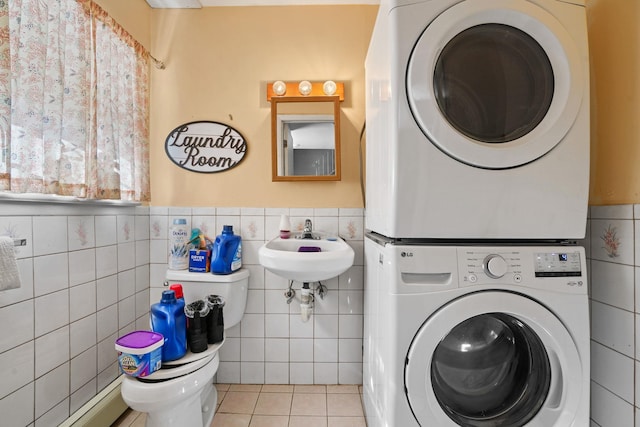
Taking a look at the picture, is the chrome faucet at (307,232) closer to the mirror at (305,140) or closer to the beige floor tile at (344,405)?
the mirror at (305,140)

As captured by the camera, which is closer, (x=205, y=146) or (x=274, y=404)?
(x=274, y=404)

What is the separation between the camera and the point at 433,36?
0.86m

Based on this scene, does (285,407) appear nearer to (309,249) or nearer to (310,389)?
(310,389)

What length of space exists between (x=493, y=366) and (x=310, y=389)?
1.03 meters

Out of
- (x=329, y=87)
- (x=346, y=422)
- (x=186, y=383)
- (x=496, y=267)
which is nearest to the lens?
(x=496, y=267)

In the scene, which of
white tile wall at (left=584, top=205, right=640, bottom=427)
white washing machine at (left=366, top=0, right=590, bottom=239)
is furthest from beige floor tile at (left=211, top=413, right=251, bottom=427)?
white tile wall at (left=584, top=205, right=640, bottom=427)

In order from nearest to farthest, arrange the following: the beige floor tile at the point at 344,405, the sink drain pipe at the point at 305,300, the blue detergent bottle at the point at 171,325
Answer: the blue detergent bottle at the point at 171,325 → the beige floor tile at the point at 344,405 → the sink drain pipe at the point at 305,300

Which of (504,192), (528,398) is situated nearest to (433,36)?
(504,192)

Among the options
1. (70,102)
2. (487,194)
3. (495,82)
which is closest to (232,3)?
(70,102)

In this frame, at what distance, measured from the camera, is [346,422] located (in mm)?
1383

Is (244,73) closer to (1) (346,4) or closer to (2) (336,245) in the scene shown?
(1) (346,4)

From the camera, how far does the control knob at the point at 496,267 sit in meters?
0.87

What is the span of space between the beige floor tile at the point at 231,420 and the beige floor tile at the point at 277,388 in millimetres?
211

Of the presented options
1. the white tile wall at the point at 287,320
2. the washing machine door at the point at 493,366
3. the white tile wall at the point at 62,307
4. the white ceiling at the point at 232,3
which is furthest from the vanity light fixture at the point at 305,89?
the washing machine door at the point at 493,366
